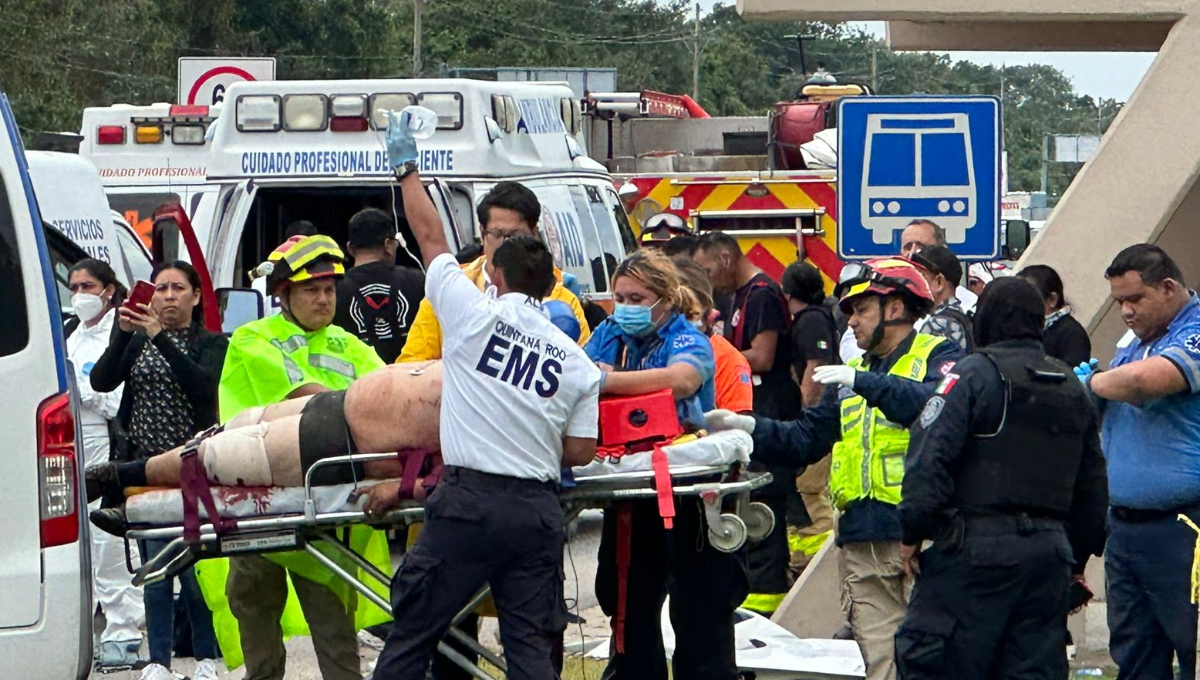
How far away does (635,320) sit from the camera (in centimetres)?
683

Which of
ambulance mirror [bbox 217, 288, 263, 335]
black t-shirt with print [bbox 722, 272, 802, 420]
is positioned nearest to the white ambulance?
ambulance mirror [bbox 217, 288, 263, 335]

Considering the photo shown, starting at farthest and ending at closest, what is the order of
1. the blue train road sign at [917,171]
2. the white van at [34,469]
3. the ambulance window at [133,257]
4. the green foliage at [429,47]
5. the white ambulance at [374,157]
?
1. the green foliage at [429,47]
2. the ambulance window at [133,257]
3. the white ambulance at [374,157]
4. the blue train road sign at [917,171]
5. the white van at [34,469]

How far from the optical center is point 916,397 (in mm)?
6574

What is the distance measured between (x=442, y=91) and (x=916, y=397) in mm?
4951

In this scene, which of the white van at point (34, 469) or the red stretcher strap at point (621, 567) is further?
the red stretcher strap at point (621, 567)

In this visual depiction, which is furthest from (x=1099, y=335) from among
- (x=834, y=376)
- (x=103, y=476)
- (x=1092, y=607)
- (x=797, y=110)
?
(x=797, y=110)

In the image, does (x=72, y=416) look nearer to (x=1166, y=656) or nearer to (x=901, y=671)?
(x=901, y=671)

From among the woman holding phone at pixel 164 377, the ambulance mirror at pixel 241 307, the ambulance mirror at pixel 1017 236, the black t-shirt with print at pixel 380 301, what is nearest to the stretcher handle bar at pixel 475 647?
the woman holding phone at pixel 164 377

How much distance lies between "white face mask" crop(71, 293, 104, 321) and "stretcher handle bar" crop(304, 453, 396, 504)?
336cm

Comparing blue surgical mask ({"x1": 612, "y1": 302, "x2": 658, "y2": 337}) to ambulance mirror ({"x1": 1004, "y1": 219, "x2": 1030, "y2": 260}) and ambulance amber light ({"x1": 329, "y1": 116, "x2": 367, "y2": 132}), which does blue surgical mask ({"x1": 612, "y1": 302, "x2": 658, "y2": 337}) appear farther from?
ambulance mirror ({"x1": 1004, "y1": 219, "x2": 1030, "y2": 260})

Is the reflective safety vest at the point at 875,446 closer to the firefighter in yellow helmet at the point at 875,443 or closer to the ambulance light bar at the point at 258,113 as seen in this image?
the firefighter in yellow helmet at the point at 875,443

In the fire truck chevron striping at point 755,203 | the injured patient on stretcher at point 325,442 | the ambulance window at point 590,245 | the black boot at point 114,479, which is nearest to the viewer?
the injured patient on stretcher at point 325,442

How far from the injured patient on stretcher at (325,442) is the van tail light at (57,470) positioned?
19.1 inches

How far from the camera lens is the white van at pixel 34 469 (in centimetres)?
564
